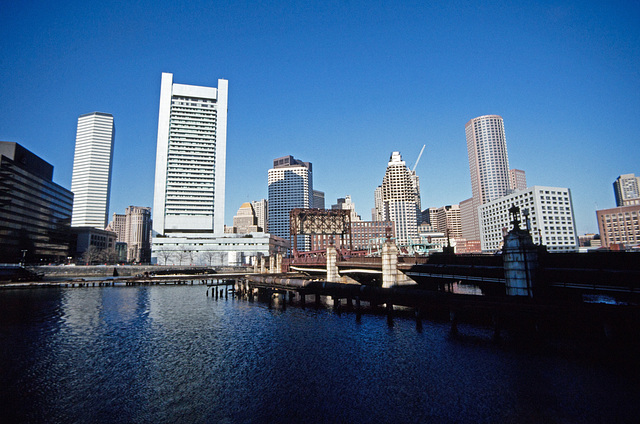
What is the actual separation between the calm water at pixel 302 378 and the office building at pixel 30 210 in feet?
477

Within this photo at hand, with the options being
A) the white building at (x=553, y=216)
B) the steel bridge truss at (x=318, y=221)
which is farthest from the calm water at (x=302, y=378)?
the white building at (x=553, y=216)

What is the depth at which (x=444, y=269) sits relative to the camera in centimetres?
4062

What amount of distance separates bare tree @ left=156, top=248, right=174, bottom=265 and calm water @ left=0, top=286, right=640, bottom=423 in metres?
154

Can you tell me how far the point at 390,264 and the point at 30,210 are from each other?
18410cm

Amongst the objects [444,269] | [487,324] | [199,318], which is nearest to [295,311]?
[199,318]

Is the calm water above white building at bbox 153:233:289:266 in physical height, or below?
below

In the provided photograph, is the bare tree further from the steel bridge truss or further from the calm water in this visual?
the calm water

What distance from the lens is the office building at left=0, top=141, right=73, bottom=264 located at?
461 ft

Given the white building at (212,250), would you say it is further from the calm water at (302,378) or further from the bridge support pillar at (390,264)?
the calm water at (302,378)

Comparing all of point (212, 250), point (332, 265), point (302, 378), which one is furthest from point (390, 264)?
point (212, 250)

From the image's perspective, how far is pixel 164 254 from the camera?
185000 mm

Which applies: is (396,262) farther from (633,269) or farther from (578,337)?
(633,269)

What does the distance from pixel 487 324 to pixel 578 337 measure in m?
8.60

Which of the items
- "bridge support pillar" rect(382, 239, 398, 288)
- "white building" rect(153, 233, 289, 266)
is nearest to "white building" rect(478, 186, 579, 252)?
"white building" rect(153, 233, 289, 266)
